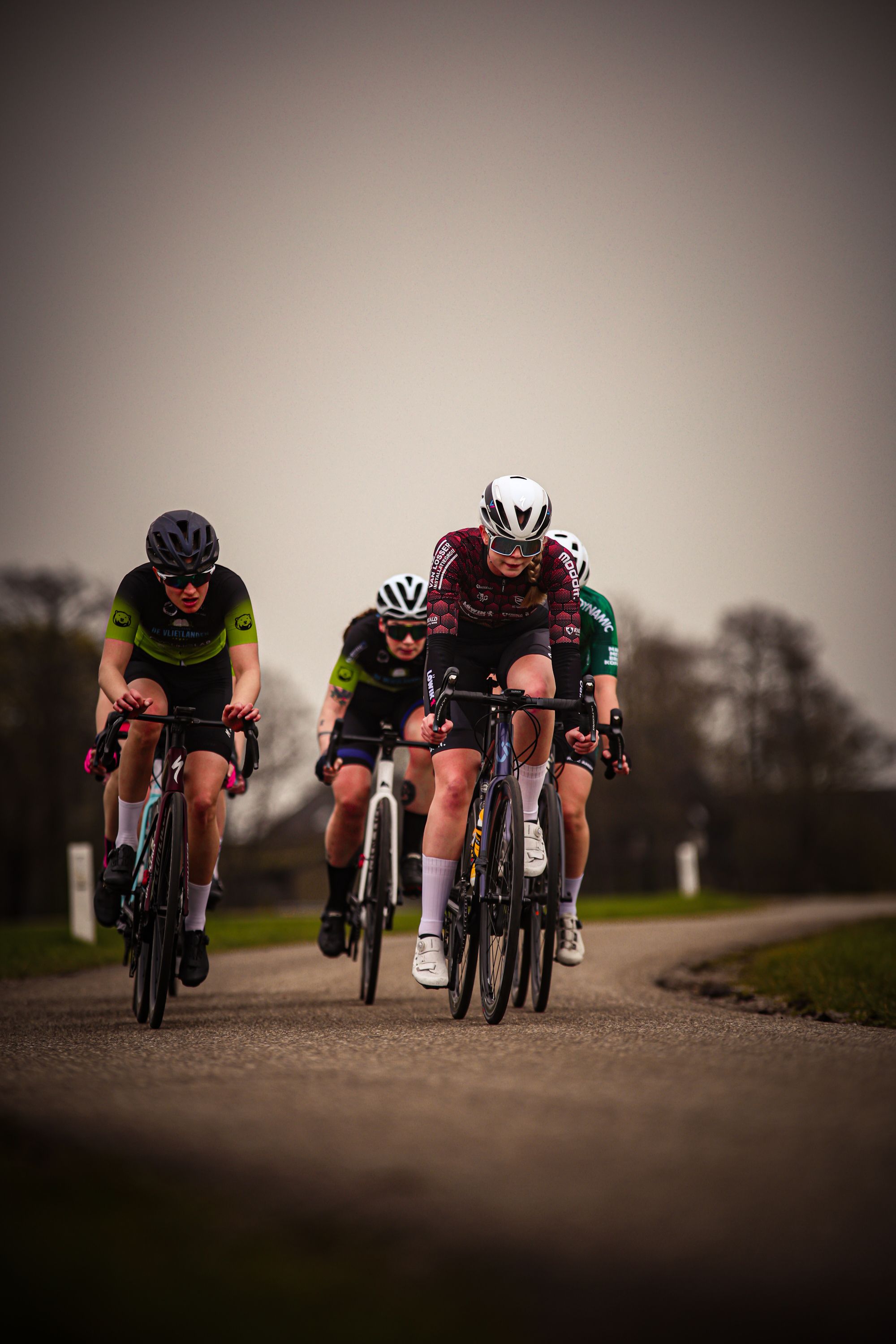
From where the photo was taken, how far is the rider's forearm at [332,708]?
24.5ft

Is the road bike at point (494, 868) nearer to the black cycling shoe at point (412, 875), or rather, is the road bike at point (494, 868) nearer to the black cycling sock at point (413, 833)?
the black cycling shoe at point (412, 875)

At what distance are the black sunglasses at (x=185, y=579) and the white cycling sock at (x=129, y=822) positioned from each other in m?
1.18

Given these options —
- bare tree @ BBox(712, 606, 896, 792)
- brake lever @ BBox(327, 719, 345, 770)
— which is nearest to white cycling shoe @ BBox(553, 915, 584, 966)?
brake lever @ BBox(327, 719, 345, 770)

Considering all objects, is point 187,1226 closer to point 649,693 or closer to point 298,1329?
point 298,1329

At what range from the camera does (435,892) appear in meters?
5.48

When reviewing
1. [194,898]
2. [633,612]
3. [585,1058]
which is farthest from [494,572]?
[633,612]

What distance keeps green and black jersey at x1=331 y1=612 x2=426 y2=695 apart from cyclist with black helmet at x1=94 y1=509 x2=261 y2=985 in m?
1.19

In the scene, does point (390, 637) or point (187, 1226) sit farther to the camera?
point (390, 637)

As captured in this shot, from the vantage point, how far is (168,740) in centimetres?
589

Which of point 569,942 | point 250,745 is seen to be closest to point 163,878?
point 250,745

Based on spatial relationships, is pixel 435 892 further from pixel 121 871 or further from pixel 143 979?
pixel 121 871

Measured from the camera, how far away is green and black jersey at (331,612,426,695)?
755 centimetres

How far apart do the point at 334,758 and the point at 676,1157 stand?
200 inches

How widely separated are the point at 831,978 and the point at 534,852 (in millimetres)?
3449
